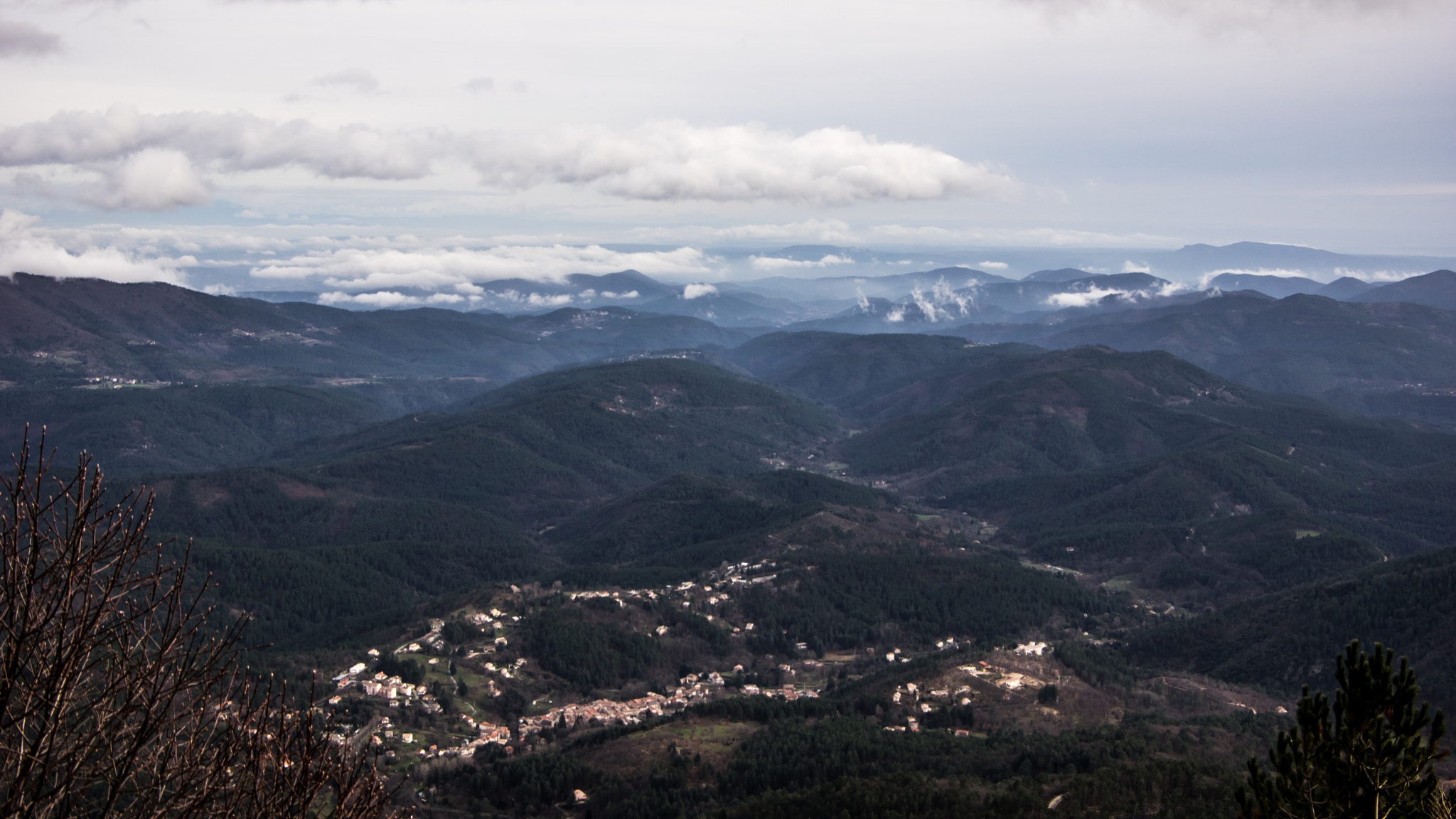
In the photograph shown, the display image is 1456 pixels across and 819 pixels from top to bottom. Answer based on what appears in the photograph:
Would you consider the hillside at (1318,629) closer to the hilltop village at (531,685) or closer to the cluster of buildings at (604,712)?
the hilltop village at (531,685)

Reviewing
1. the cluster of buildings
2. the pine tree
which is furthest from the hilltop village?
the pine tree

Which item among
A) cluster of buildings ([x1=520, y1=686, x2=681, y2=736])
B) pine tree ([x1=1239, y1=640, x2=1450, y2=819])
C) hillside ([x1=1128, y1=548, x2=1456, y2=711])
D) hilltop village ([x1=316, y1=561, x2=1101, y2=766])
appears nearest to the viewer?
pine tree ([x1=1239, y1=640, x2=1450, y2=819])

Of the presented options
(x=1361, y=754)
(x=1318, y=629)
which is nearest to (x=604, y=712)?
(x=1318, y=629)

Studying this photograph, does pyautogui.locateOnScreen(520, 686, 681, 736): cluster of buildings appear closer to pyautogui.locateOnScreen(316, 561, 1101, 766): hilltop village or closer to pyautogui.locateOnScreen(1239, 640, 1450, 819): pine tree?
pyautogui.locateOnScreen(316, 561, 1101, 766): hilltop village

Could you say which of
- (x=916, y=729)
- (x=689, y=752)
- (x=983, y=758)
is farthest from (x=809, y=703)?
(x=983, y=758)

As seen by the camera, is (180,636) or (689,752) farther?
(689,752)

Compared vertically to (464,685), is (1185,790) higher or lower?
higher

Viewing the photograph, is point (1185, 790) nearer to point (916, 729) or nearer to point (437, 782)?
point (916, 729)

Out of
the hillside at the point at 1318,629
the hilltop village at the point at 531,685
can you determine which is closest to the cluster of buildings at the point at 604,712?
the hilltop village at the point at 531,685
